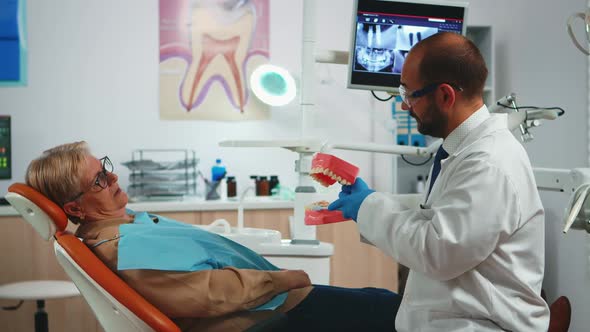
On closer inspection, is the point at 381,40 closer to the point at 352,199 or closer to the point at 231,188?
the point at 352,199

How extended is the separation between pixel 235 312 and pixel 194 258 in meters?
0.18

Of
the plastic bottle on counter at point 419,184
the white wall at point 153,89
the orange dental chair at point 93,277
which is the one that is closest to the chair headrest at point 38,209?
the orange dental chair at point 93,277

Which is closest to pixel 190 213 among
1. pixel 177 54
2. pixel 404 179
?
pixel 177 54

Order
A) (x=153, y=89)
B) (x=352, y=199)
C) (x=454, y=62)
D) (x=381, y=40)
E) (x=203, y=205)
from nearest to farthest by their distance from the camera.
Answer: (x=454, y=62)
(x=352, y=199)
(x=381, y=40)
(x=203, y=205)
(x=153, y=89)

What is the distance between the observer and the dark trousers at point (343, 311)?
5.86 ft

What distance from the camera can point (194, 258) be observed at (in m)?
1.58

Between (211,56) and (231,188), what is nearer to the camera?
(231,188)

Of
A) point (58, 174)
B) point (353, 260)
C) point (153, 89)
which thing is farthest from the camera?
point (153, 89)

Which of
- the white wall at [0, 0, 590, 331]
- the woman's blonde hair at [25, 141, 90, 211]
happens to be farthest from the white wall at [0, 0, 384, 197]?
the woman's blonde hair at [25, 141, 90, 211]

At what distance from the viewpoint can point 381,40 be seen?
2.09 meters

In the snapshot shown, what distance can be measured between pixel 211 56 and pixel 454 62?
2.42 meters

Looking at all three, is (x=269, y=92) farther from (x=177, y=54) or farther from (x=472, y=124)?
(x=472, y=124)

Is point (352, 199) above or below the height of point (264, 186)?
above

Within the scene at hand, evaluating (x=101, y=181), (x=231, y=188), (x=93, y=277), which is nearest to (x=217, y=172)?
(x=231, y=188)
